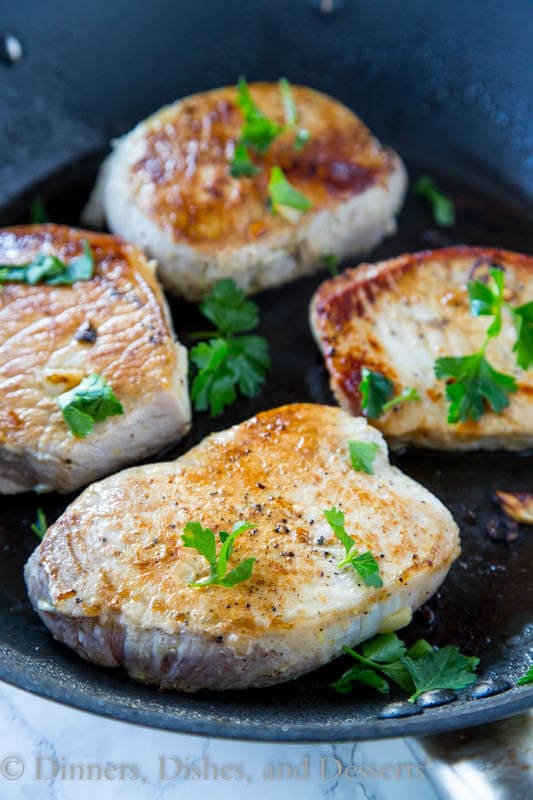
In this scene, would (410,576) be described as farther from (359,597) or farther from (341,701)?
(341,701)

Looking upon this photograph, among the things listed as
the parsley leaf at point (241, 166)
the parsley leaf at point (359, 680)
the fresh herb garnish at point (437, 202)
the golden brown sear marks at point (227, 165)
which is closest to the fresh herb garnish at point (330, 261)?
the golden brown sear marks at point (227, 165)

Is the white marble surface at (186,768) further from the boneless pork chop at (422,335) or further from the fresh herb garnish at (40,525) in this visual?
the boneless pork chop at (422,335)

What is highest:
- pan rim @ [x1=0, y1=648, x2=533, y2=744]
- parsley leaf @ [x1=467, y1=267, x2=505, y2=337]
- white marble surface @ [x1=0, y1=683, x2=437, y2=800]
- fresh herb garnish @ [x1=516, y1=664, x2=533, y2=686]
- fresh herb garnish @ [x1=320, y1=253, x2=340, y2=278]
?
parsley leaf @ [x1=467, y1=267, x2=505, y2=337]

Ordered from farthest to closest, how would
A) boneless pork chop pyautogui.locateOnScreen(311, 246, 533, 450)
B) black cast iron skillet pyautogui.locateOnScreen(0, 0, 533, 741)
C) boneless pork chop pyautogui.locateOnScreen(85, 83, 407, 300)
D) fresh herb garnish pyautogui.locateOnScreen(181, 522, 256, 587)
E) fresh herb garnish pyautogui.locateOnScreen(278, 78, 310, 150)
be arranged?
black cast iron skillet pyautogui.locateOnScreen(0, 0, 533, 741), fresh herb garnish pyautogui.locateOnScreen(278, 78, 310, 150), boneless pork chop pyautogui.locateOnScreen(85, 83, 407, 300), boneless pork chop pyautogui.locateOnScreen(311, 246, 533, 450), fresh herb garnish pyautogui.locateOnScreen(181, 522, 256, 587)

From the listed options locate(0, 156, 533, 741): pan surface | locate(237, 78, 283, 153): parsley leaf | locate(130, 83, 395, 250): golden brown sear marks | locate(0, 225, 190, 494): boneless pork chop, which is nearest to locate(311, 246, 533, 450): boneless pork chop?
locate(0, 156, 533, 741): pan surface

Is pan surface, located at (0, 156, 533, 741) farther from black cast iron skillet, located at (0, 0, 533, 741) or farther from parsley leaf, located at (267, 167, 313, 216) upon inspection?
parsley leaf, located at (267, 167, 313, 216)

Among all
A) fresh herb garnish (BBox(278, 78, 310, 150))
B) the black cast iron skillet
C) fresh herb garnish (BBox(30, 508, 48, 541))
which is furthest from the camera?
the black cast iron skillet

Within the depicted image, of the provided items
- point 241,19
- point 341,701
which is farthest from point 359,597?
point 241,19
